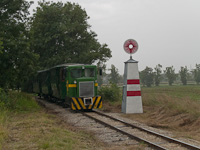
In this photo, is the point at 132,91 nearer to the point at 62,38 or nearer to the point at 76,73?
the point at 76,73

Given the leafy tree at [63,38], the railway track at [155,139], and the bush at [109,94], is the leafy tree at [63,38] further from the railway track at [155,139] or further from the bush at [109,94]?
the railway track at [155,139]

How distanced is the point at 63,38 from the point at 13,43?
17473 millimetres

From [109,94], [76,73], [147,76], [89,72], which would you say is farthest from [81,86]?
[147,76]

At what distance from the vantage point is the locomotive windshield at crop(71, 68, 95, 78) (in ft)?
53.9

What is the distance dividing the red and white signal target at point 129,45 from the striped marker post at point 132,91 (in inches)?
24.2

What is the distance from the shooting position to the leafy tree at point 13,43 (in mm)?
16781

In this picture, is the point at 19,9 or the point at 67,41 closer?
the point at 19,9

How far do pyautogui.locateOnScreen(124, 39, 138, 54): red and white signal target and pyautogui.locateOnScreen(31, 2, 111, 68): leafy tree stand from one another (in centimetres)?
1818

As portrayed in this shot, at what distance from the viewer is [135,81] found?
572 inches

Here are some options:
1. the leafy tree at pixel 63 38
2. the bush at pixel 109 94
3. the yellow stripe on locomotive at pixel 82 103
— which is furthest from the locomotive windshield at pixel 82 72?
the leafy tree at pixel 63 38

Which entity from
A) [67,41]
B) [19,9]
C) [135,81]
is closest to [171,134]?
[135,81]

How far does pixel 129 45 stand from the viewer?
14781 mm

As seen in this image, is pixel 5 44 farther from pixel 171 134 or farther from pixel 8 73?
pixel 171 134

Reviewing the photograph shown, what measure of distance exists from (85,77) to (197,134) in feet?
29.3
